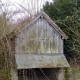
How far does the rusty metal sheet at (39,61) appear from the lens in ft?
44.7

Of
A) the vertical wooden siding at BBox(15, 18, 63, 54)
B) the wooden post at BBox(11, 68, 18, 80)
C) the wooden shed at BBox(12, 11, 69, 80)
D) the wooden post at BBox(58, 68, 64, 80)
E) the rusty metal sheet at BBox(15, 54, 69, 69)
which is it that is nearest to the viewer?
the rusty metal sheet at BBox(15, 54, 69, 69)

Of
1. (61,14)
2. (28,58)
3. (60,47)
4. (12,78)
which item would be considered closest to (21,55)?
(28,58)

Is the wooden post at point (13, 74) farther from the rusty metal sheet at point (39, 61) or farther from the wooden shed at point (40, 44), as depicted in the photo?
the rusty metal sheet at point (39, 61)

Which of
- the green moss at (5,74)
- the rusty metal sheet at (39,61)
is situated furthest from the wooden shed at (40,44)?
the green moss at (5,74)

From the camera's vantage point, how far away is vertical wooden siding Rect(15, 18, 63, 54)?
47.4 ft

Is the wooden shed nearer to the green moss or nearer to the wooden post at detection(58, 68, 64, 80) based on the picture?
the wooden post at detection(58, 68, 64, 80)

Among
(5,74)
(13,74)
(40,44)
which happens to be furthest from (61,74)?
(5,74)

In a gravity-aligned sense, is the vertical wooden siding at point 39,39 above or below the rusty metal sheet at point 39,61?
above

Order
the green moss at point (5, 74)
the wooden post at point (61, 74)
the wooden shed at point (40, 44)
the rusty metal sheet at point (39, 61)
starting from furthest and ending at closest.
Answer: the wooden post at point (61, 74), the wooden shed at point (40, 44), the rusty metal sheet at point (39, 61), the green moss at point (5, 74)

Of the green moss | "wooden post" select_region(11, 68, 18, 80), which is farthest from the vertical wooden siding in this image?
the green moss

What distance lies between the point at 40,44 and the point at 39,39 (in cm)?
38

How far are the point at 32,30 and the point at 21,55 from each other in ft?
6.55

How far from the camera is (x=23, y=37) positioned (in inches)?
567

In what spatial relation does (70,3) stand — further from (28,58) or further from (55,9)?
(28,58)
